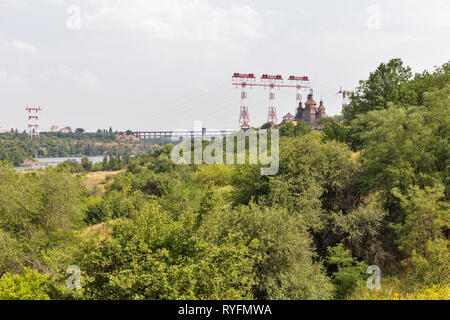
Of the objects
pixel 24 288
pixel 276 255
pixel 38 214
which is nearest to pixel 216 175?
pixel 38 214

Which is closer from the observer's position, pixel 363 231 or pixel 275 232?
pixel 275 232

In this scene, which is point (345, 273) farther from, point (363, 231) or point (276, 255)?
point (276, 255)

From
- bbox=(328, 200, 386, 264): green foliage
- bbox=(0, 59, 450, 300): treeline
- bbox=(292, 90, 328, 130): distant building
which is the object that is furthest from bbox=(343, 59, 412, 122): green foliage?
bbox=(292, 90, 328, 130): distant building

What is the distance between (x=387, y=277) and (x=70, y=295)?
609 inches

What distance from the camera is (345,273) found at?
1780cm

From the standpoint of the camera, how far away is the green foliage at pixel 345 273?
17.6 meters

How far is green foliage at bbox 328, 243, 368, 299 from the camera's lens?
17641 millimetres

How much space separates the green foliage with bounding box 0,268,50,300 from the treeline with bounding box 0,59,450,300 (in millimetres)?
73

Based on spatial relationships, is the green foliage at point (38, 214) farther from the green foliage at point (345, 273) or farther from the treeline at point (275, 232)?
the green foliage at point (345, 273)

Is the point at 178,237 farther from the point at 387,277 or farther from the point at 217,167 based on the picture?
the point at 217,167

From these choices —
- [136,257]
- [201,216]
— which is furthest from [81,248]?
[201,216]

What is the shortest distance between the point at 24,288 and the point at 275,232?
36.6ft

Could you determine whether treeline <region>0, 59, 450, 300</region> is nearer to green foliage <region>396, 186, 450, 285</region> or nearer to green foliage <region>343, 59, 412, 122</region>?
green foliage <region>396, 186, 450, 285</region>

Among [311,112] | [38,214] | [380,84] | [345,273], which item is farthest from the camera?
[311,112]
